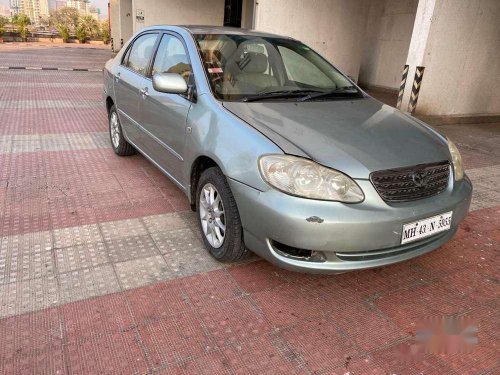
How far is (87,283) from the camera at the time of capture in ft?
8.63

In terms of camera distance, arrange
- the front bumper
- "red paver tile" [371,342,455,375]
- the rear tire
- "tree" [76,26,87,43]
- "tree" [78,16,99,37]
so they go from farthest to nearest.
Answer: "tree" [78,16,99,37], "tree" [76,26,87,43], the rear tire, the front bumper, "red paver tile" [371,342,455,375]

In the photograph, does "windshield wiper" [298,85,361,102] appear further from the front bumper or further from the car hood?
the front bumper

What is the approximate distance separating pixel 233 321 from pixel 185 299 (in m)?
0.35

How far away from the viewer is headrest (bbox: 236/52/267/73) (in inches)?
130

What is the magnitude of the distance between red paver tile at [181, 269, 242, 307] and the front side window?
1543 mm

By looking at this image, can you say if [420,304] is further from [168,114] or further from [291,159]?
[168,114]

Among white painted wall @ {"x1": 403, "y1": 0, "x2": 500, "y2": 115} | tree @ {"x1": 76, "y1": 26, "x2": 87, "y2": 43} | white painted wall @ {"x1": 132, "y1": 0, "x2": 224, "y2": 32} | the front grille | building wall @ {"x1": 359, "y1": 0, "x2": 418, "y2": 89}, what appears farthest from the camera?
tree @ {"x1": 76, "y1": 26, "x2": 87, "y2": 43}

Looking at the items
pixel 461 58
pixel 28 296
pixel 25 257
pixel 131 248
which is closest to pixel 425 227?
pixel 131 248

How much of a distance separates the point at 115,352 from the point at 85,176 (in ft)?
9.20

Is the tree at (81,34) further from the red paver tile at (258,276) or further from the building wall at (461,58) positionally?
the red paver tile at (258,276)

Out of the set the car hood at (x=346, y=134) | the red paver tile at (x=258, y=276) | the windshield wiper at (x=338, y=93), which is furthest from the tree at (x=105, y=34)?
the red paver tile at (x=258, y=276)

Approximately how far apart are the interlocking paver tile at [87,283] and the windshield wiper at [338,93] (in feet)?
6.18

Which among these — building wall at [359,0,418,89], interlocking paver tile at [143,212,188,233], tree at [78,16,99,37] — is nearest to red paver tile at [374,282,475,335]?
interlocking paver tile at [143,212,188,233]

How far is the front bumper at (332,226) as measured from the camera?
2.21 metres
